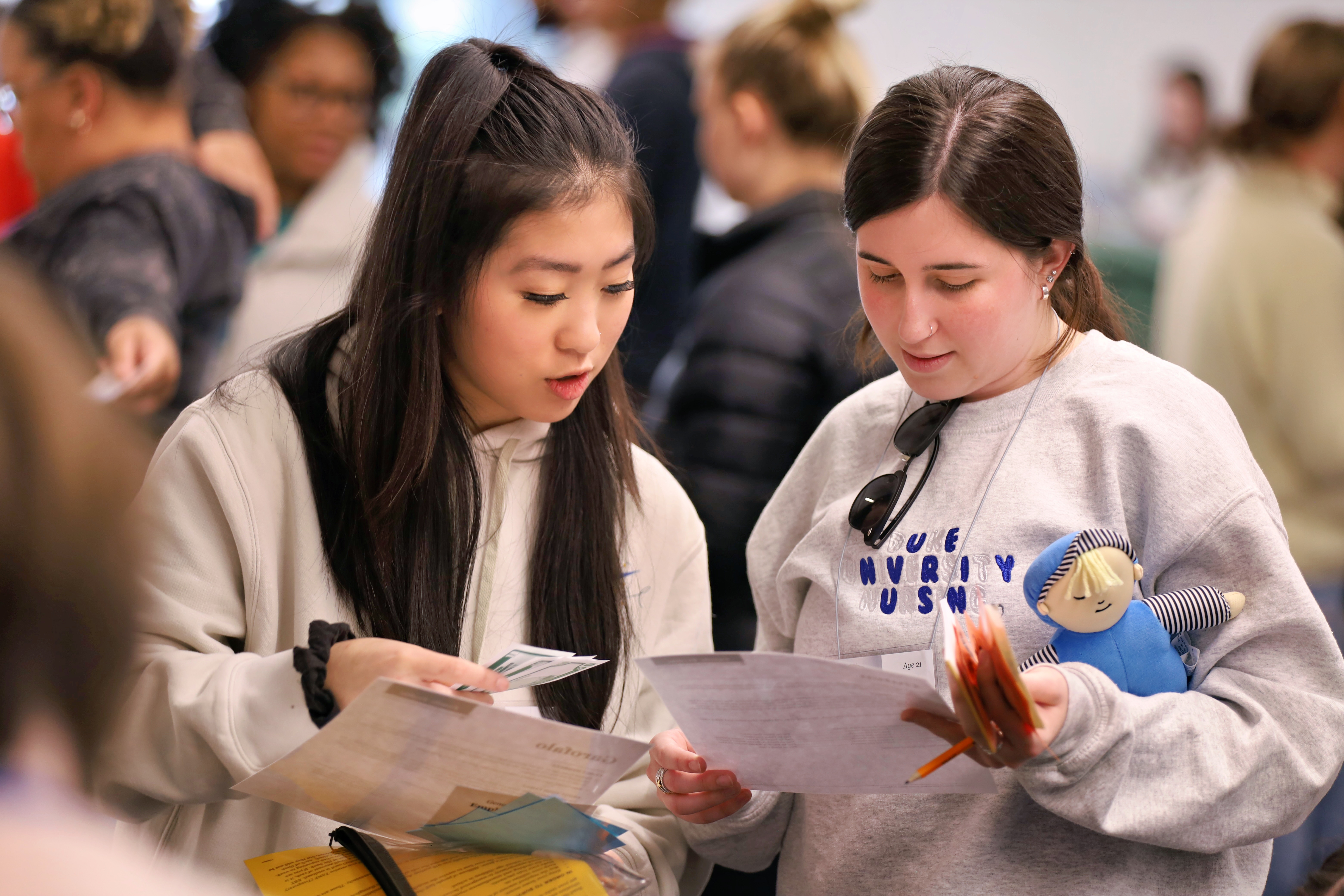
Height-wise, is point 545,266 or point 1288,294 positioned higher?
point 545,266

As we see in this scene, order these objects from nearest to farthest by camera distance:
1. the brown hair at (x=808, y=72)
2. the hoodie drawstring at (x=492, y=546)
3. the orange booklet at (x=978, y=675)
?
the orange booklet at (x=978, y=675)
the hoodie drawstring at (x=492, y=546)
the brown hair at (x=808, y=72)

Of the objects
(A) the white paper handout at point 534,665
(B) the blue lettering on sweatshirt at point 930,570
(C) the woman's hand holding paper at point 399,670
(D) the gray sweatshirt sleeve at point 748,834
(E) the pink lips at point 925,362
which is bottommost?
(D) the gray sweatshirt sleeve at point 748,834

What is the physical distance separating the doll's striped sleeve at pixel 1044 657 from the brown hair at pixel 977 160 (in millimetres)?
335

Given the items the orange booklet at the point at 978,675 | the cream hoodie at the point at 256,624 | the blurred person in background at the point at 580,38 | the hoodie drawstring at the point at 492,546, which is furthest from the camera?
the blurred person in background at the point at 580,38

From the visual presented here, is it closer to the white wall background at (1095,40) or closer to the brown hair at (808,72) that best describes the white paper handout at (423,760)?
the brown hair at (808,72)

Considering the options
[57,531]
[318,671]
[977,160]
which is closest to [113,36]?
[318,671]

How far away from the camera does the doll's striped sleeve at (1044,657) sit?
117 centimetres

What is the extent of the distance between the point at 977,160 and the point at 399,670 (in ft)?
2.53

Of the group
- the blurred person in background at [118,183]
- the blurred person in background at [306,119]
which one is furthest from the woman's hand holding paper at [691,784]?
the blurred person in background at [306,119]

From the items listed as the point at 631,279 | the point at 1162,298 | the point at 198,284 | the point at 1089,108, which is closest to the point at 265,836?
the point at 631,279

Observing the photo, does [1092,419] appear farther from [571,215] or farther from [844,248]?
[844,248]

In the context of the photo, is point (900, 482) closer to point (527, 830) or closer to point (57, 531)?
point (527, 830)

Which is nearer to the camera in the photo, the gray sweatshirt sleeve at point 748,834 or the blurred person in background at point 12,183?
the gray sweatshirt sleeve at point 748,834

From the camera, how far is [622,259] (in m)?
1.37
